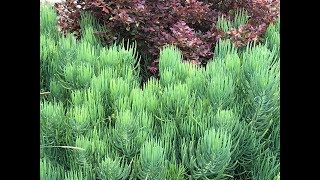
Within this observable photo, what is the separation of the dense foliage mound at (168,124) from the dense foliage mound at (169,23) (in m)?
0.74

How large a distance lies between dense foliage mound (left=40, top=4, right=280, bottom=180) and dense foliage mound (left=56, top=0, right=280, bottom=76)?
0.74 meters

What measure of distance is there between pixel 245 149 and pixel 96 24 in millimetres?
2019

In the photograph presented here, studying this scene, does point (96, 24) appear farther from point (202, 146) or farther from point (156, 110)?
point (202, 146)

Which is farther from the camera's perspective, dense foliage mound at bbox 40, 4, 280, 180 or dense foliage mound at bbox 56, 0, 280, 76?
dense foliage mound at bbox 56, 0, 280, 76

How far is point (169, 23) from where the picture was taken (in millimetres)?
3988

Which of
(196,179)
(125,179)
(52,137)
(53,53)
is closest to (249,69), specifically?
(196,179)

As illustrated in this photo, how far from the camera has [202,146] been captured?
2.20m

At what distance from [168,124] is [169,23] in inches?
67.5

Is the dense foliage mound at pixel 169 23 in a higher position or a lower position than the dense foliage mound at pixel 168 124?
higher

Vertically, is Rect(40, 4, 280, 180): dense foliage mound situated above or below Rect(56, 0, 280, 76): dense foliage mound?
below

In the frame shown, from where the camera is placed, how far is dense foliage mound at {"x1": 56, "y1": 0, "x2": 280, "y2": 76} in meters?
3.73

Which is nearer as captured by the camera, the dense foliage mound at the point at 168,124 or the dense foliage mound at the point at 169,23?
the dense foliage mound at the point at 168,124

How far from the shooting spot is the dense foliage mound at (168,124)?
87.0 inches

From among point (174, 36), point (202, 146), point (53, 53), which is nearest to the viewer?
point (202, 146)
